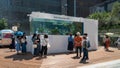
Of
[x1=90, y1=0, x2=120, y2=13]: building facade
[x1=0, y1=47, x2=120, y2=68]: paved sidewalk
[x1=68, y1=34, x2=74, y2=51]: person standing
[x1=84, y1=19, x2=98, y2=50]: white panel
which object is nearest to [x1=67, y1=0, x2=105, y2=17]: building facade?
[x1=90, y1=0, x2=120, y2=13]: building facade

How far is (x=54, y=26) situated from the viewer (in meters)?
20.8

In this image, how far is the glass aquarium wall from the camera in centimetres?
1944

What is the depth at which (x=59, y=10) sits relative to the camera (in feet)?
222

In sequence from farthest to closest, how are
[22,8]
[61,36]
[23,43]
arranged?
[22,8] < [61,36] < [23,43]

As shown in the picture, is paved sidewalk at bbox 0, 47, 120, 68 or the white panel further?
the white panel

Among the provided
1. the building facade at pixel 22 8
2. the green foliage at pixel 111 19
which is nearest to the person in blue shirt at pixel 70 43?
the green foliage at pixel 111 19

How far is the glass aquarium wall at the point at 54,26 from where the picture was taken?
63.8ft

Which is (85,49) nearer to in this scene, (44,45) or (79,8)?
(44,45)

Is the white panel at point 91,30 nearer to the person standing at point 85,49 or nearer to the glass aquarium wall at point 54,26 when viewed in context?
the glass aquarium wall at point 54,26

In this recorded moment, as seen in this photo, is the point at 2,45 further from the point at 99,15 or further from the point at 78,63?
the point at 99,15

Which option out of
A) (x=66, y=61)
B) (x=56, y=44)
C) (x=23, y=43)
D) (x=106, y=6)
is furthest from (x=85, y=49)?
(x=106, y=6)

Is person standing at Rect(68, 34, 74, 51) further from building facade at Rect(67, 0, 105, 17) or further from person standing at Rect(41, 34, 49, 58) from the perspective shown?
building facade at Rect(67, 0, 105, 17)

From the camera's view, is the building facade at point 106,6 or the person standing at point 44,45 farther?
the building facade at point 106,6

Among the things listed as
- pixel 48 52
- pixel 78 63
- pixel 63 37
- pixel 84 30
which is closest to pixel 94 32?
pixel 84 30
